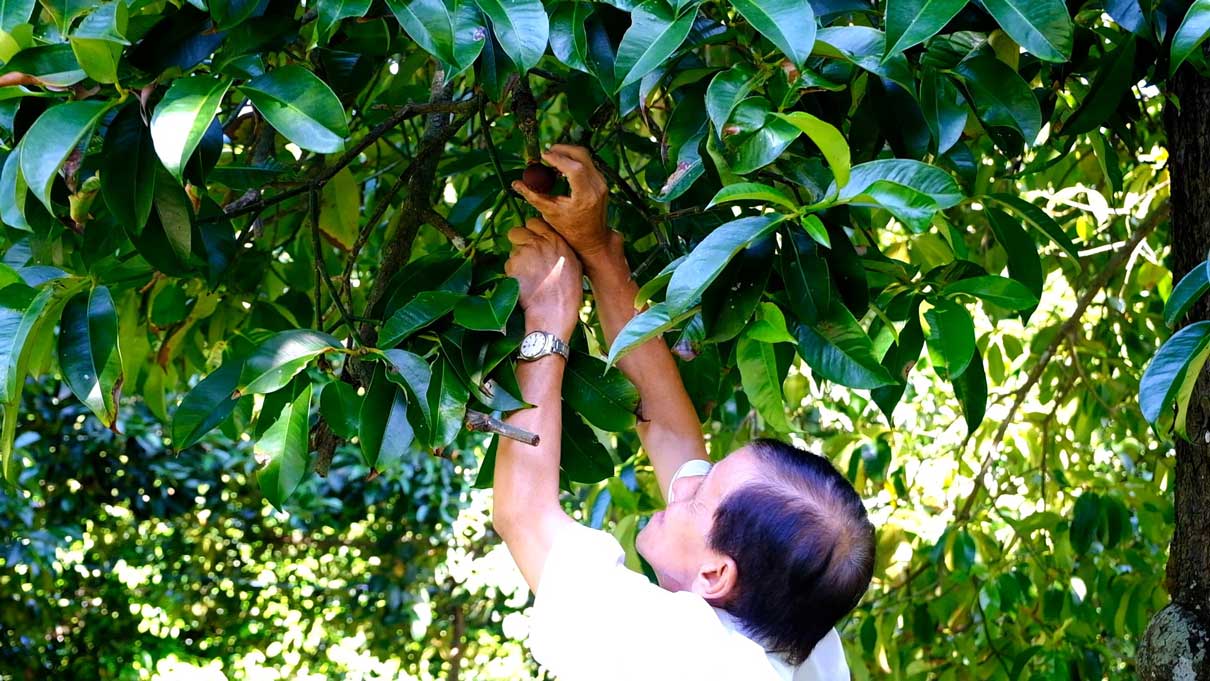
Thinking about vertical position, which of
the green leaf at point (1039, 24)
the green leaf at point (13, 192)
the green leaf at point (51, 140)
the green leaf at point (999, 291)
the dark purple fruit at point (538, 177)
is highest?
the green leaf at point (1039, 24)

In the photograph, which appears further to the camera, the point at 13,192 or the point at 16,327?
the point at 16,327

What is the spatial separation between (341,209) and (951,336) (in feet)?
3.43

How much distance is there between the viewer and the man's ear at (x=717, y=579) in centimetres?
137

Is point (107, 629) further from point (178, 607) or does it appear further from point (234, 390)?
point (234, 390)

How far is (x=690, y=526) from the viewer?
4.69ft

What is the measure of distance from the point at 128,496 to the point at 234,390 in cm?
449

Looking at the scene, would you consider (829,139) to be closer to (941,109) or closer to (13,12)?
(941,109)

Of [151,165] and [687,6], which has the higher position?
[687,6]

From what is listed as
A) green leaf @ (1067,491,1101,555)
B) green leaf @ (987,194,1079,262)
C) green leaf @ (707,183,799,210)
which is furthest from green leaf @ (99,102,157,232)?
green leaf @ (1067,491,1101,555)

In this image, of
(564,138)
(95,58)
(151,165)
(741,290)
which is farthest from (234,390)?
(564,138)

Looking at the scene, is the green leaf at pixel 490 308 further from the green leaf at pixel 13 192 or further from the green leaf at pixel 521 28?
the green leaf at pixel 13 192

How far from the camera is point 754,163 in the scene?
3.65ft

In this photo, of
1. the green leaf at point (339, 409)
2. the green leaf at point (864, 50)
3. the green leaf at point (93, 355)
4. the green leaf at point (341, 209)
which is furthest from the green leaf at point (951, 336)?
the green leaf at point (341, 209)

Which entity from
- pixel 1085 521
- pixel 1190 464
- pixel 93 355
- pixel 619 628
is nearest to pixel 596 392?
pixel 619 628
